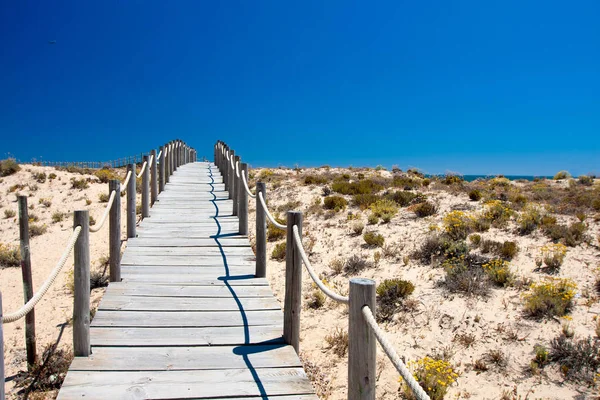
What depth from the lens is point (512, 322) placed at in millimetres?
5895

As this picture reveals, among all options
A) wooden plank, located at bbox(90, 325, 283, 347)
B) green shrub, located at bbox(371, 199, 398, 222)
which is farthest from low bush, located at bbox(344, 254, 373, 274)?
wooden plank, located at bbox(90, 325, 283, 347)

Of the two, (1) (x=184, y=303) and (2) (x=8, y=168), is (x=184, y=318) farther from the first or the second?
(2) (x=8, y=168)

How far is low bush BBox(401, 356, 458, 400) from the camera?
4.79m

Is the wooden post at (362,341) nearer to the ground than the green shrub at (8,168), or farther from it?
nearer to the ground

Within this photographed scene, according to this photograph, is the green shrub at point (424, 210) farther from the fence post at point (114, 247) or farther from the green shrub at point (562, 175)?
the green shrub at point (562, 175)

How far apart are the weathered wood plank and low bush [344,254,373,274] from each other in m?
2.96

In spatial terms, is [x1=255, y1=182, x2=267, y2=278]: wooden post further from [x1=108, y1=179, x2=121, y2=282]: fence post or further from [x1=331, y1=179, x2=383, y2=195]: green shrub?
[x1=331, y1=179, x2=383, y2=195]: green shrub

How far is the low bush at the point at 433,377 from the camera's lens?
15.7 ft

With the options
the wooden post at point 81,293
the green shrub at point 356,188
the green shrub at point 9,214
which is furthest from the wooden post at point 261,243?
the green shrub at point 9,214

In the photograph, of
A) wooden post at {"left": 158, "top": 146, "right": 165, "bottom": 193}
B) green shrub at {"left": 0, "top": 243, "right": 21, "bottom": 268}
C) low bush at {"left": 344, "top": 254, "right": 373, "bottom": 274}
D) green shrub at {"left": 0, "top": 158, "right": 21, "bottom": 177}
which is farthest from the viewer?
green shrub at {"left": 0, "top": 158, "right": 21, "bottom": 177}

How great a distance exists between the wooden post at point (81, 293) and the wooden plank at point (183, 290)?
152 cm

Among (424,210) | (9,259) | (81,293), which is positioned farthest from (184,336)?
(9,259)

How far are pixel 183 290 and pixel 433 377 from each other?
3.46 m

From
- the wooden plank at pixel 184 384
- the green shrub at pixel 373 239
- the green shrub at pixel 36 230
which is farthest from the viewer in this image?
the green shrub at pixel 36 230
